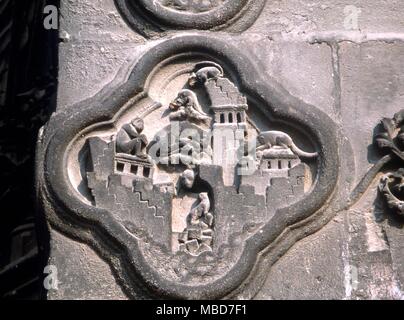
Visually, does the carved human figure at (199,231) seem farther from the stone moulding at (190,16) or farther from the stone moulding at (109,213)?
the stone moulding at (190,16)

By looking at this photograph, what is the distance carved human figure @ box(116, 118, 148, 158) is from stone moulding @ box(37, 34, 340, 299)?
0.34 feet

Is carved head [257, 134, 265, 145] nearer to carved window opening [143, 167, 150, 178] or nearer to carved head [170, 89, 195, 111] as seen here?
carved head [170, 89, 195, 111]

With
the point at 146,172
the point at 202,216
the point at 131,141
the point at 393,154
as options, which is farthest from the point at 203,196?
the point at 393,154

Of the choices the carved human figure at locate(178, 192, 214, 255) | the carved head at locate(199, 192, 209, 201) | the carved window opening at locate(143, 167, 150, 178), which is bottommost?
the carved human figure at locate(178, 192, 214, 255)

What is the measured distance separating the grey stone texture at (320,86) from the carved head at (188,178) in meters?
0.49

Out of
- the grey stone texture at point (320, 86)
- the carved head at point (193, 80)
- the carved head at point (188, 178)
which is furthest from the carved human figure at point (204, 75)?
the carved head at point (188, 178)

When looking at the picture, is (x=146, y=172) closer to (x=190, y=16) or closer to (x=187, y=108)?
(x=187, y=108)

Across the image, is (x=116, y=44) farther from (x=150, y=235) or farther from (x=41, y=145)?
(x=150, y=235)

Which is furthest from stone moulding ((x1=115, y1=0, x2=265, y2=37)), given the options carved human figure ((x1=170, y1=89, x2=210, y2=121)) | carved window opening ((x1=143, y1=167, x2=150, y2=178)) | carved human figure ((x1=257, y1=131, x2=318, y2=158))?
carved window opening ((x1=143, y1=167, x2=150, y2=178))

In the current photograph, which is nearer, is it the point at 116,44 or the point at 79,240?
the point at 79,240

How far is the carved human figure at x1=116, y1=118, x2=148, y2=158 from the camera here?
4.77 metres

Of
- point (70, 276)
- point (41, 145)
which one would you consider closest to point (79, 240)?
point (70, 276)
